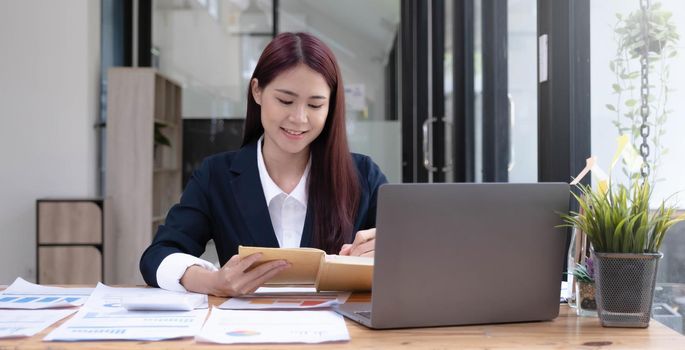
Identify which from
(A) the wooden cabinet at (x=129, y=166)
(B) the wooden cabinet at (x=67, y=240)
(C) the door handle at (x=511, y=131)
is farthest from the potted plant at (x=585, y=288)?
(A) the wooden cabinet at (x=129, y=166)

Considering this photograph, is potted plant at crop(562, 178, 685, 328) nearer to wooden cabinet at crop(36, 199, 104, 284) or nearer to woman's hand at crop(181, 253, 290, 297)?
woman's hand at crop(181, 253, 290, 297)

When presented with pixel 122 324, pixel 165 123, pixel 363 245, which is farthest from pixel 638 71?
pixel 165 123

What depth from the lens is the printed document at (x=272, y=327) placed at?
47.5 inches

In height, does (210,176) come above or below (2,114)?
below

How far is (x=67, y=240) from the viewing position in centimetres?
508

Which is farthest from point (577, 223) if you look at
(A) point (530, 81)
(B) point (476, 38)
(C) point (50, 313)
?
(B) point (476, 38)

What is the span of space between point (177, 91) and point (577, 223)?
5.31 m

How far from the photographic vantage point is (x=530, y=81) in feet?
9.12

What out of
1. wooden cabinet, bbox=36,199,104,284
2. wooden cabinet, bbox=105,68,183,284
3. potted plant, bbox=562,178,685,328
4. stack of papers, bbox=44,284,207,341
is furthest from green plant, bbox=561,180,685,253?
wooden cabinet, bbox=105,68,183,284

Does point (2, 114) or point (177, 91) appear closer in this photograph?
point (2, 114)

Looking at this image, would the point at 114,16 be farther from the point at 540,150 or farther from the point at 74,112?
the point at 540,150

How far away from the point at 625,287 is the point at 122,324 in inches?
30.4

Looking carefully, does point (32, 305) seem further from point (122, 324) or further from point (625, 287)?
point (625, 287)

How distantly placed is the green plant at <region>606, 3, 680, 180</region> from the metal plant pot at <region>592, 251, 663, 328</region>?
14.1 inches
